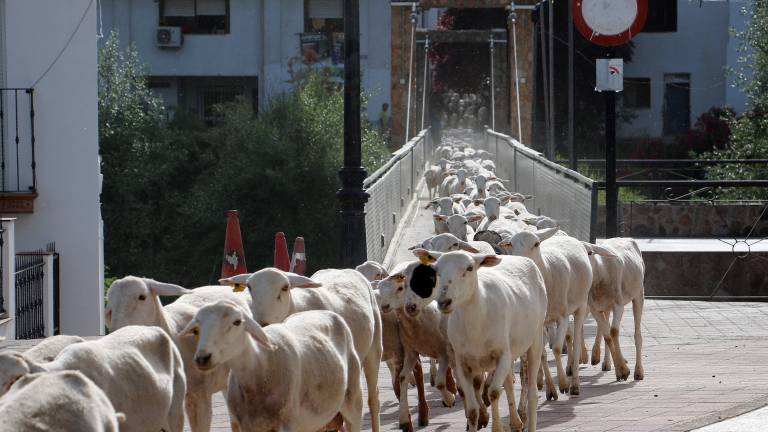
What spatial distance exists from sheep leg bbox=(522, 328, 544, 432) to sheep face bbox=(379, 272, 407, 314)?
3.39 ft

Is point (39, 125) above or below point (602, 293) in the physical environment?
above

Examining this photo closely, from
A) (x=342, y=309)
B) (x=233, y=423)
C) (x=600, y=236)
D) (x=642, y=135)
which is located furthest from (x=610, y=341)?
(x=642, y=135)

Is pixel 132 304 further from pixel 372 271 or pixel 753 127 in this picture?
pixel 753 127

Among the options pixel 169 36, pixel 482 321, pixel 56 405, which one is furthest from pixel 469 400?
pixel 169 36

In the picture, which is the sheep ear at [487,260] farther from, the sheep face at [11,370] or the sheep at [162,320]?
the sheep face at [11,370]

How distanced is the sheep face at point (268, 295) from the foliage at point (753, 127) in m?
25.7

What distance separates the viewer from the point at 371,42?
174 feet

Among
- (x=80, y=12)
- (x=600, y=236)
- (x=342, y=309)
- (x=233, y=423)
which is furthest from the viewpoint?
(x=600, y=236)

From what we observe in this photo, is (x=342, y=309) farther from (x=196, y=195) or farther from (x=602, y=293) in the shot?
(x=196, y=195)

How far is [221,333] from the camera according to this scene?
686 cm

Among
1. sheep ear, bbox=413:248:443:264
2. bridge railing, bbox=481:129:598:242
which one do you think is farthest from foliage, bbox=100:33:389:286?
sheep ear, bbox=413:248:443:264

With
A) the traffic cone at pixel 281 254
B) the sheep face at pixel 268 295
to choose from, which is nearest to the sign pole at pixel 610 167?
the traffic cone at pixel 281 254

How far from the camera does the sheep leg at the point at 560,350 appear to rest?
1150 centimetres

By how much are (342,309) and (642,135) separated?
48.6 meters
